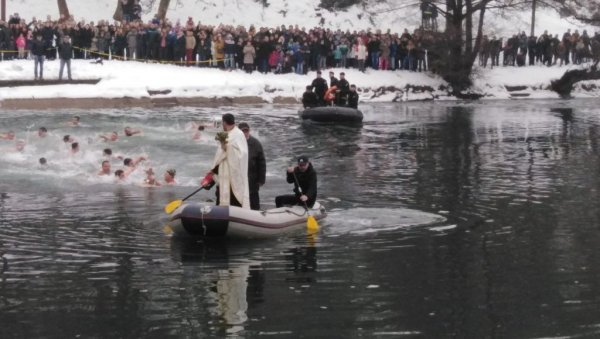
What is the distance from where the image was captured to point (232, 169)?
15211mm

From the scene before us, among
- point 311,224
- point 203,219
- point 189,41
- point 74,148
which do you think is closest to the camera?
point 203,219

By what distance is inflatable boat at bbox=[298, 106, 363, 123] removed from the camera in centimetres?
3412

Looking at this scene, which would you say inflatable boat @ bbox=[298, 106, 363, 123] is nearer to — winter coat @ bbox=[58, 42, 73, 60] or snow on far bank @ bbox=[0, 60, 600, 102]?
snow on far bank @ bbox=[0, 60, 600, 102]

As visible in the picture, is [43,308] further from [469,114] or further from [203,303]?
[469,114]

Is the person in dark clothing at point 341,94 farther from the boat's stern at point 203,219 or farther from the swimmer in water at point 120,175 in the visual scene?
the boat's stern at point 203,219

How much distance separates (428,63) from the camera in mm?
48719

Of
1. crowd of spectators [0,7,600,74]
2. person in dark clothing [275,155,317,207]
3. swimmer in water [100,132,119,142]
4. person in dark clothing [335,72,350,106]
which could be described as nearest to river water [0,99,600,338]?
swimmer in water [100,132,119,142]

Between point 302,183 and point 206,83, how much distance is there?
2572 centimetres

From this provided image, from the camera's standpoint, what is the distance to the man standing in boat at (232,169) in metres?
15.1

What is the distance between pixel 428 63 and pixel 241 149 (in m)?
34.6

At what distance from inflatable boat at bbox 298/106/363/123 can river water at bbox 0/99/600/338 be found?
5.72 m

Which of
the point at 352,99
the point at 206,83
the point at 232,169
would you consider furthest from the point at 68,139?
the point at 206,83

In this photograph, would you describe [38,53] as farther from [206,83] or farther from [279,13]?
[279,13]

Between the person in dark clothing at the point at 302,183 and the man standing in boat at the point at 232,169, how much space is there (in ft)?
4.45
